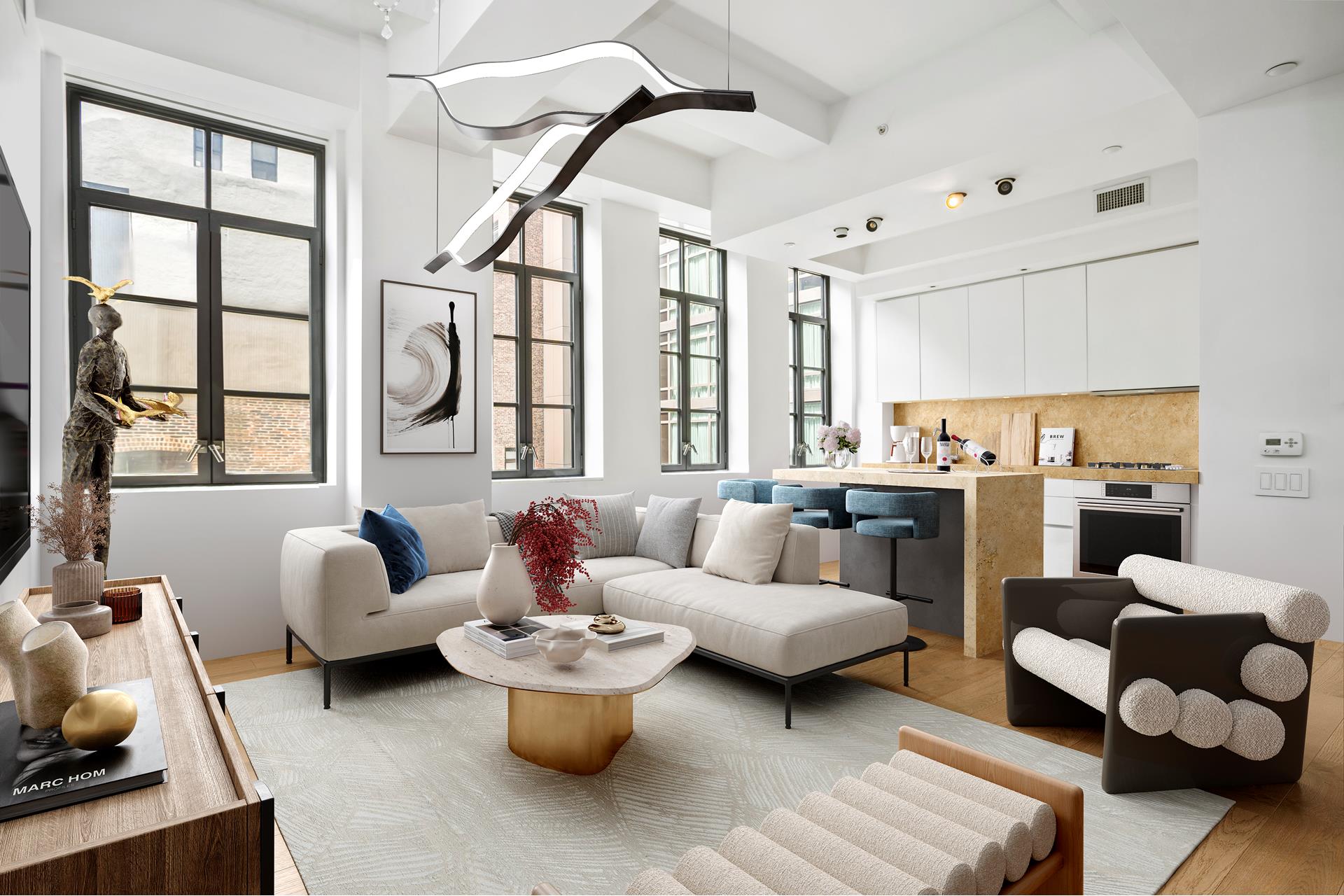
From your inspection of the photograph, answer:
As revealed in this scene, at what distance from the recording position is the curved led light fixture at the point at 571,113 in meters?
2.00

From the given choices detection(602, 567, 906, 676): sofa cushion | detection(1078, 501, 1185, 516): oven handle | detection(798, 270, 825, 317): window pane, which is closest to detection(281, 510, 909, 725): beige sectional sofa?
detection(602, 567, 906, 676): sofa cushion

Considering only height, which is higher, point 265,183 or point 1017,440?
point 265,183

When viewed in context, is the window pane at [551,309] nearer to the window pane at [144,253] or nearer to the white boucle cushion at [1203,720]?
the window pane at [144,253]

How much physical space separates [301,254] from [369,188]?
61cm

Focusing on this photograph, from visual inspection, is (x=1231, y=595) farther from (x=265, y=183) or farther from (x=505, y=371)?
(x=265, y=183)

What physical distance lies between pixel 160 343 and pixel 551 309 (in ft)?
8.29

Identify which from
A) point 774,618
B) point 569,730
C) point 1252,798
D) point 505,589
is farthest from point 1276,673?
point 505,589

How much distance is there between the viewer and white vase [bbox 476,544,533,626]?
2.67 meters

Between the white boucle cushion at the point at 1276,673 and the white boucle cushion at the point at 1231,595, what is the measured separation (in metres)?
0.06

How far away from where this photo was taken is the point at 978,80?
12.9 ft

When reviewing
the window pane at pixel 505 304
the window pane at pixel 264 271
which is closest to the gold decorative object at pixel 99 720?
the window pane at pixel 264 271

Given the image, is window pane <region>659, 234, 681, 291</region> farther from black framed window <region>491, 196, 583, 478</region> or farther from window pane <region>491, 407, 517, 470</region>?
window pane <region>491, 407, 517, 470</region>

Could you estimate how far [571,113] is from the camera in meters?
2.22

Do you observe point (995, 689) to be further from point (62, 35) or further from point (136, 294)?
point (62, 35)
